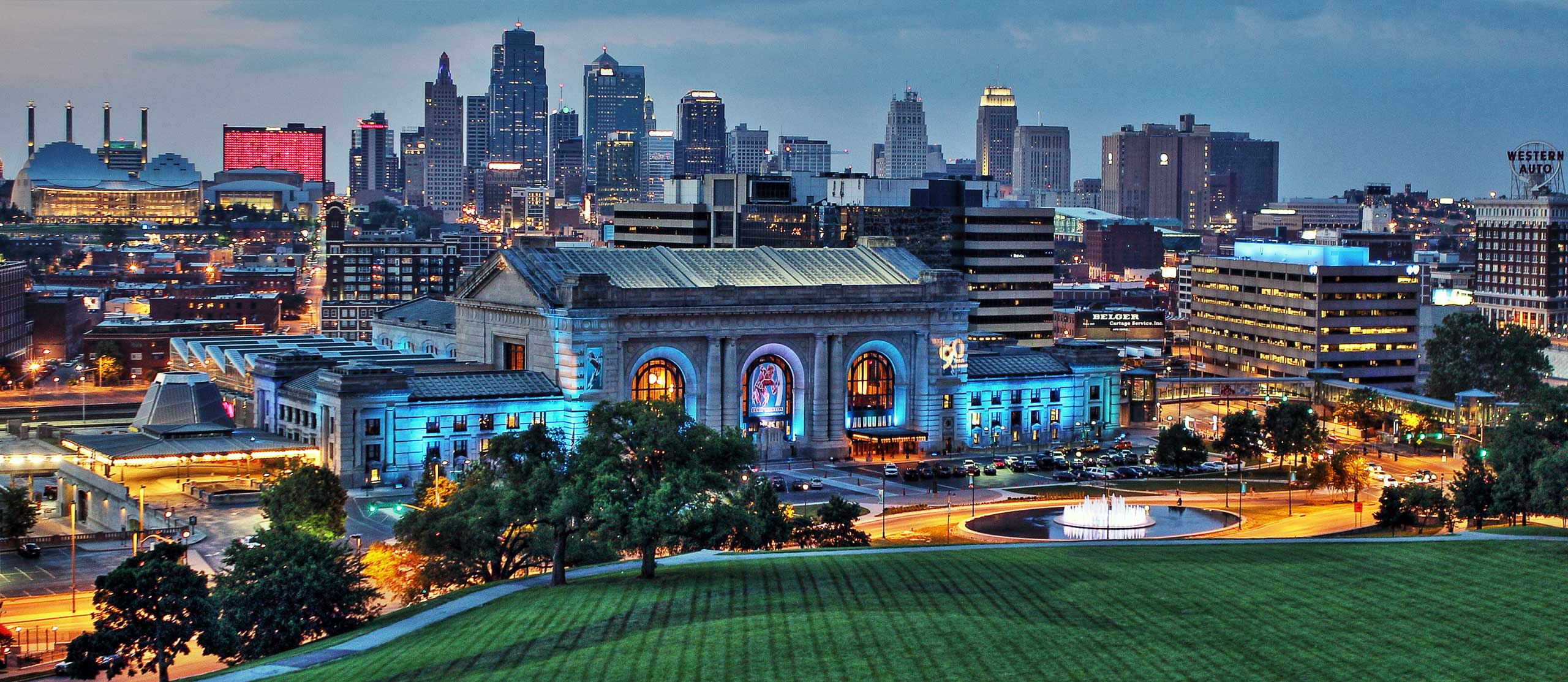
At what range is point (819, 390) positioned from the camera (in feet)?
520

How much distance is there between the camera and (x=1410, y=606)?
231 feet

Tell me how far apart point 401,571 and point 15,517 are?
36049 millimetres

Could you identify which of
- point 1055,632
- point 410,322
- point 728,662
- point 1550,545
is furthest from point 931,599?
point 410,322

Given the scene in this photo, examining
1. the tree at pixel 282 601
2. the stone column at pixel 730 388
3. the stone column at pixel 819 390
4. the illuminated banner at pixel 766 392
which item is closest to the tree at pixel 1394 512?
the stone column at pixel 819 390

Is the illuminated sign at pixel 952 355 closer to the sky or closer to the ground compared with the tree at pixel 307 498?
closer to the sky

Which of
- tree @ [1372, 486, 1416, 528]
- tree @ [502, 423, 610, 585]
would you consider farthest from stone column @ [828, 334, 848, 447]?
tree @ [502, 423, 610, 585]

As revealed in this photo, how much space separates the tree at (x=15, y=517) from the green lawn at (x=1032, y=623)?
49022 mm

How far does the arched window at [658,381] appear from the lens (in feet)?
502

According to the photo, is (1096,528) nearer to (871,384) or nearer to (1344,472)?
(1344,472)

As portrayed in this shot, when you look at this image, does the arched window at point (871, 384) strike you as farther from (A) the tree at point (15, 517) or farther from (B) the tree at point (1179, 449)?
(A) the tree at point (15, 517)

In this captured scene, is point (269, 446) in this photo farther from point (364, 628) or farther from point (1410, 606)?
point (1410, 606)

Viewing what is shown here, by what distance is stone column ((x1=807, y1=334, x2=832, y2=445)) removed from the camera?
159 meters

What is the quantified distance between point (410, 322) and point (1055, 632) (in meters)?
139

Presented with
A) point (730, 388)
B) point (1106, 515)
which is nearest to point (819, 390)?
point (730, 388)
